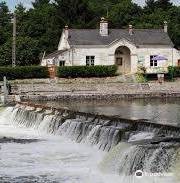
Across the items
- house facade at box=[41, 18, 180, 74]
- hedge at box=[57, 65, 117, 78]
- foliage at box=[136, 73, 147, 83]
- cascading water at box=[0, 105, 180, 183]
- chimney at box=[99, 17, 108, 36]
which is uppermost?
chimney at box=[99, 17, 108, 36]

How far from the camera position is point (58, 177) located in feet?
61.4

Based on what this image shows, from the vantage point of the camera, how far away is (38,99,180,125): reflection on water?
3162 centimetres

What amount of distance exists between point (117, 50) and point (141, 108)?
70.7ft

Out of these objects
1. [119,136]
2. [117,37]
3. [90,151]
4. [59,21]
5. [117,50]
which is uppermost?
[59,21]

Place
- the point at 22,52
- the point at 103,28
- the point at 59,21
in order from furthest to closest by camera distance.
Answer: the point at 59,21
the point at 22,52
the point at 103,28

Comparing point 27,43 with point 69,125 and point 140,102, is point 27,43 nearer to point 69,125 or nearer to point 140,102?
point 140,102

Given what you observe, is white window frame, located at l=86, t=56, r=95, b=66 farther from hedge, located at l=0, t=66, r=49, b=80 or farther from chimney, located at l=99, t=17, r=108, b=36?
hedge, located at l=0, t=66, r=49, b=80

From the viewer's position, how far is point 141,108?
38375mm

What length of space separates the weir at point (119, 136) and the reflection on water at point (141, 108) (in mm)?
4375

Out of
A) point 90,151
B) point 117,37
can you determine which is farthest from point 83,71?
point 90,151

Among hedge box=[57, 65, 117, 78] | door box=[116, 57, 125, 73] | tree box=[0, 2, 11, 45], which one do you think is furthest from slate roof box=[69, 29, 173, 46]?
tree box=[0, 2, 11, 45]

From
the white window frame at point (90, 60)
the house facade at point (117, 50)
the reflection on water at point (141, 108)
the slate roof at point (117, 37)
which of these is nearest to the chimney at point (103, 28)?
the house facade at point (117, 50)

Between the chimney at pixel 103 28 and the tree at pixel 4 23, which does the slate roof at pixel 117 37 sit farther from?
the tree at pixel 4 23

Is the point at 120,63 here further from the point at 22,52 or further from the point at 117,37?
the point at 22,52
